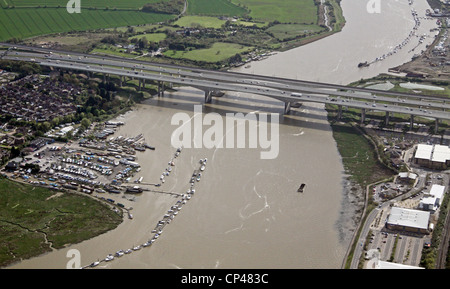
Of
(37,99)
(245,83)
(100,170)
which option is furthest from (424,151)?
(37,99)

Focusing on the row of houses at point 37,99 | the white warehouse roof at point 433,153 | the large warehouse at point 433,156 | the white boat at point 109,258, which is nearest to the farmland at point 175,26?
the row of houses at point 37,99

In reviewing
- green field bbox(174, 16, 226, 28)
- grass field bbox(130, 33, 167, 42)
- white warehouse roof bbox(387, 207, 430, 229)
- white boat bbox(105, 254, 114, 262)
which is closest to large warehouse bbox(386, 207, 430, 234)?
white warehouse roof bbox(387, 207, 430, 229)

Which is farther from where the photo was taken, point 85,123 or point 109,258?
point 85,123

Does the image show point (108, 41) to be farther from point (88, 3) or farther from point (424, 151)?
point (424, 151)

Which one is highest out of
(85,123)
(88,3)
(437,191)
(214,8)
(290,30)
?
(88,3)

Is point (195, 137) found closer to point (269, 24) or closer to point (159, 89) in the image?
point (159, 89)

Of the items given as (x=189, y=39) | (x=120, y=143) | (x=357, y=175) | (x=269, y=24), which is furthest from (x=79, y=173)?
(x=269, y=24)

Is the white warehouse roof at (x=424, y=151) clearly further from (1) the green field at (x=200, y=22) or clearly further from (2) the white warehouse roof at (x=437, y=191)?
(1) the green field at (x=200, y=22)
